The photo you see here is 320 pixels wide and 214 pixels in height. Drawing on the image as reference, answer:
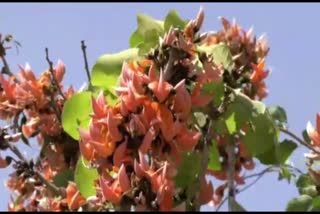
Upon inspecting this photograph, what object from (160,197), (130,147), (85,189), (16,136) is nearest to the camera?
(160,197)

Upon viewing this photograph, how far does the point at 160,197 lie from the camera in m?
1.31

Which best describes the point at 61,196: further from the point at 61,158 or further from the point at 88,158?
the point at 61,158

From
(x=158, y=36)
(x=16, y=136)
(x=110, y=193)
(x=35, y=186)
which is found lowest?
(x=35, y=186)

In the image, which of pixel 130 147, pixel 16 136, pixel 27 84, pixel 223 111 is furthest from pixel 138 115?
pixel 27 84

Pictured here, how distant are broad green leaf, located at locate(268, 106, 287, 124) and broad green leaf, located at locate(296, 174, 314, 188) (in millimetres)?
218

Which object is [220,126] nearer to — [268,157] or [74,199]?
[268,157]

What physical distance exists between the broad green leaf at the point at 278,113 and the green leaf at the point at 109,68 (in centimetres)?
63

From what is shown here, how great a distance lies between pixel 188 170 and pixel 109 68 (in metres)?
0.32

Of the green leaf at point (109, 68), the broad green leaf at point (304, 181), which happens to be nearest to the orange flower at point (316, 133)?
the broad green leaf at point (304, 181)

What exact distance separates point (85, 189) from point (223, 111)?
0.39 metres

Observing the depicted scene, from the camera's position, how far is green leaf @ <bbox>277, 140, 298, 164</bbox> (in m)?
1.97

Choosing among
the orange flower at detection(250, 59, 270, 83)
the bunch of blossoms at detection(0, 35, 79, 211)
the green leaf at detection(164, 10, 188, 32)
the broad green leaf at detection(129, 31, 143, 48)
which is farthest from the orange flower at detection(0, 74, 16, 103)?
the orange flower at detection(250, 59, 270, 83)

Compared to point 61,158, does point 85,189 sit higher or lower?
higher

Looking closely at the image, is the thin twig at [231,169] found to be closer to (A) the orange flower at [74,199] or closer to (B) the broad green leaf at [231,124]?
(B) the broad green leaf at [231,124]
